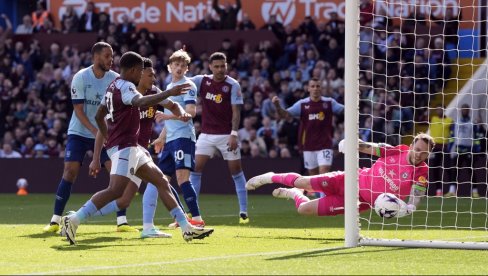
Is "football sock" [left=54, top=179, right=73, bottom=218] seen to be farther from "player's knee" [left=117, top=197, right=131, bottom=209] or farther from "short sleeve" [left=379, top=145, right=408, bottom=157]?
"short sleeve" [left=379, top=145, right=408, bottom=157]

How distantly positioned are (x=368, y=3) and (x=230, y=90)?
1147 centimetres

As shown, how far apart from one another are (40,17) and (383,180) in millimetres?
19920

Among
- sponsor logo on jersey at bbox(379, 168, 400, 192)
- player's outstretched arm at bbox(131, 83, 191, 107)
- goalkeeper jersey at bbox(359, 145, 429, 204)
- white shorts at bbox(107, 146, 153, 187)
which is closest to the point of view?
player's outstretched arm at bbox(131, 83, 191, 107)

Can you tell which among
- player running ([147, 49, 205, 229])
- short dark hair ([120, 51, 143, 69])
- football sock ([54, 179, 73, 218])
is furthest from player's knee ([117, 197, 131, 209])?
short dark hair ([120, 51, 143, 69])

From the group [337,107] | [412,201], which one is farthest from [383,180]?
[337,107]

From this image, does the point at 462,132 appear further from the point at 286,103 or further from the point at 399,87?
the point at 286,103

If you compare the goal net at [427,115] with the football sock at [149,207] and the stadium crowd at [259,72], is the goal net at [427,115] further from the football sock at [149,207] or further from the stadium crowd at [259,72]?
the football sock at [149,207]

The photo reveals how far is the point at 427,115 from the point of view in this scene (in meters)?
23.2

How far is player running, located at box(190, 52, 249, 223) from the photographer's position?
14.8 metres

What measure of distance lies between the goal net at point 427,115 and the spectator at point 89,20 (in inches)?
284

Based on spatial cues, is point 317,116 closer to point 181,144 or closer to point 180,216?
point 181,144

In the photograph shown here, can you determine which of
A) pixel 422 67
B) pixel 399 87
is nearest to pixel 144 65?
pixel 399 87

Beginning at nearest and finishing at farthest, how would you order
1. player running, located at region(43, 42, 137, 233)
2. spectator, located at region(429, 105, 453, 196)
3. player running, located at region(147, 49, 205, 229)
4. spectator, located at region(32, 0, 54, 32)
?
player running, located at region(43, 42, 137, 233)
player running, located at region(147, 49, 205, 229)
spectator, located at region(429, 105, 453, 196)
spectator, located at region(32, 0, 54, 32)

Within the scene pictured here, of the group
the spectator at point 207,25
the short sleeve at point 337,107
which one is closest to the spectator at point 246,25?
the spectator at point 207,25
